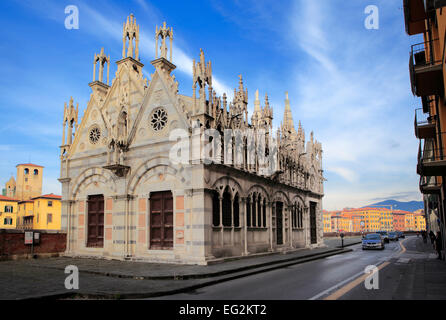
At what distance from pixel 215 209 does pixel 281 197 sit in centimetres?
1037

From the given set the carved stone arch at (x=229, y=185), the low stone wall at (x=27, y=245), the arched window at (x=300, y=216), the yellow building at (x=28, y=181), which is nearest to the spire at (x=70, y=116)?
the low stone wall at (x=27, y=245)

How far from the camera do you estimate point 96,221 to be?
2388 cm

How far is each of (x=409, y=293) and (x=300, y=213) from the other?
22723mm

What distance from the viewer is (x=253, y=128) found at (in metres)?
26.0

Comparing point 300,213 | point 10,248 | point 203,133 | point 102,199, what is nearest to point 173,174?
point 203,133

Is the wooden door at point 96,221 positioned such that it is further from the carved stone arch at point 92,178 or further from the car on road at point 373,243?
the car on road at point 373,243

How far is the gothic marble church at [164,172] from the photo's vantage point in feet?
64.1

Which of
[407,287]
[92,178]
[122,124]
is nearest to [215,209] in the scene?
[122,124]

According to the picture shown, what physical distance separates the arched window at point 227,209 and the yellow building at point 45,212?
7481cm

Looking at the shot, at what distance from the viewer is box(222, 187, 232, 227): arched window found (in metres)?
21.1

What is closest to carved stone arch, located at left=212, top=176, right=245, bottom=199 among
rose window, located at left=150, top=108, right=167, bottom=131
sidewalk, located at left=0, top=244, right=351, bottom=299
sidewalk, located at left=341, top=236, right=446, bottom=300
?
sidewalk, located at left=0, top=244, right=351, bottom=299

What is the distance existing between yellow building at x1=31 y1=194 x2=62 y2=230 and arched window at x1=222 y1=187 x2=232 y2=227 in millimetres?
74810

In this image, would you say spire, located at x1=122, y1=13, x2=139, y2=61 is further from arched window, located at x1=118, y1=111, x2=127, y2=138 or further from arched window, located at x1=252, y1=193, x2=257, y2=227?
arched window, located at x1=252, y1=193, x2=257, y2=227

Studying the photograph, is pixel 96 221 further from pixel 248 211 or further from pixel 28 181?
pixel 28 181
